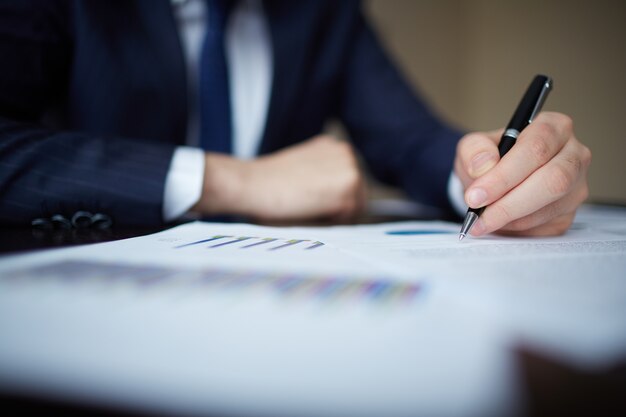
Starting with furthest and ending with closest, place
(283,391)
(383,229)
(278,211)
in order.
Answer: (278,211), (383,229), (283,391)

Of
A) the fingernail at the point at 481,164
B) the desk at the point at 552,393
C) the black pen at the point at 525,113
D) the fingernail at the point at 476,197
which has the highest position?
the black pen at the point at 525,113

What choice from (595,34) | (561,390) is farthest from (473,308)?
(595,34)

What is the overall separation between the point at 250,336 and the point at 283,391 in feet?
0.10

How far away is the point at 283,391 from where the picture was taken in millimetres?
101

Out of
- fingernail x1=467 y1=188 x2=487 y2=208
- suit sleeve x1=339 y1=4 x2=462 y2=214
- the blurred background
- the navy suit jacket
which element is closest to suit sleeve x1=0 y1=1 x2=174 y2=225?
the navy suit jacket

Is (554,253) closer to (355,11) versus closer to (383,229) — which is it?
(383,229)

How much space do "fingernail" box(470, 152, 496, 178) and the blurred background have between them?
0.93m

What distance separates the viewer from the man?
1.17 feet

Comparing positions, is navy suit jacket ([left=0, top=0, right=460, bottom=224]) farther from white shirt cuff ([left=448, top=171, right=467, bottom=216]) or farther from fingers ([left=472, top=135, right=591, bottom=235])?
fingers ([left=472, top=135, right=591, bottom=235])

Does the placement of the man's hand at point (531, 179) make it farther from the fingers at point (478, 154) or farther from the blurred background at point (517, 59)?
the blurred background at point (517, 59)

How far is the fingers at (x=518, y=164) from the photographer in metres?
0.31

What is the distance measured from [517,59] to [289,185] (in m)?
1.26

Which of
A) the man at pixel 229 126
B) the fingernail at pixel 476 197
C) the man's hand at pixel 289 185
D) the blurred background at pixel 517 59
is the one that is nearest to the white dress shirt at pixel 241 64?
the man at pixel 229 126

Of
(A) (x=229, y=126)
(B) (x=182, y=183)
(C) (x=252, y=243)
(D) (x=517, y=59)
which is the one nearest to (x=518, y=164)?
(C) (x=252, y=243)
